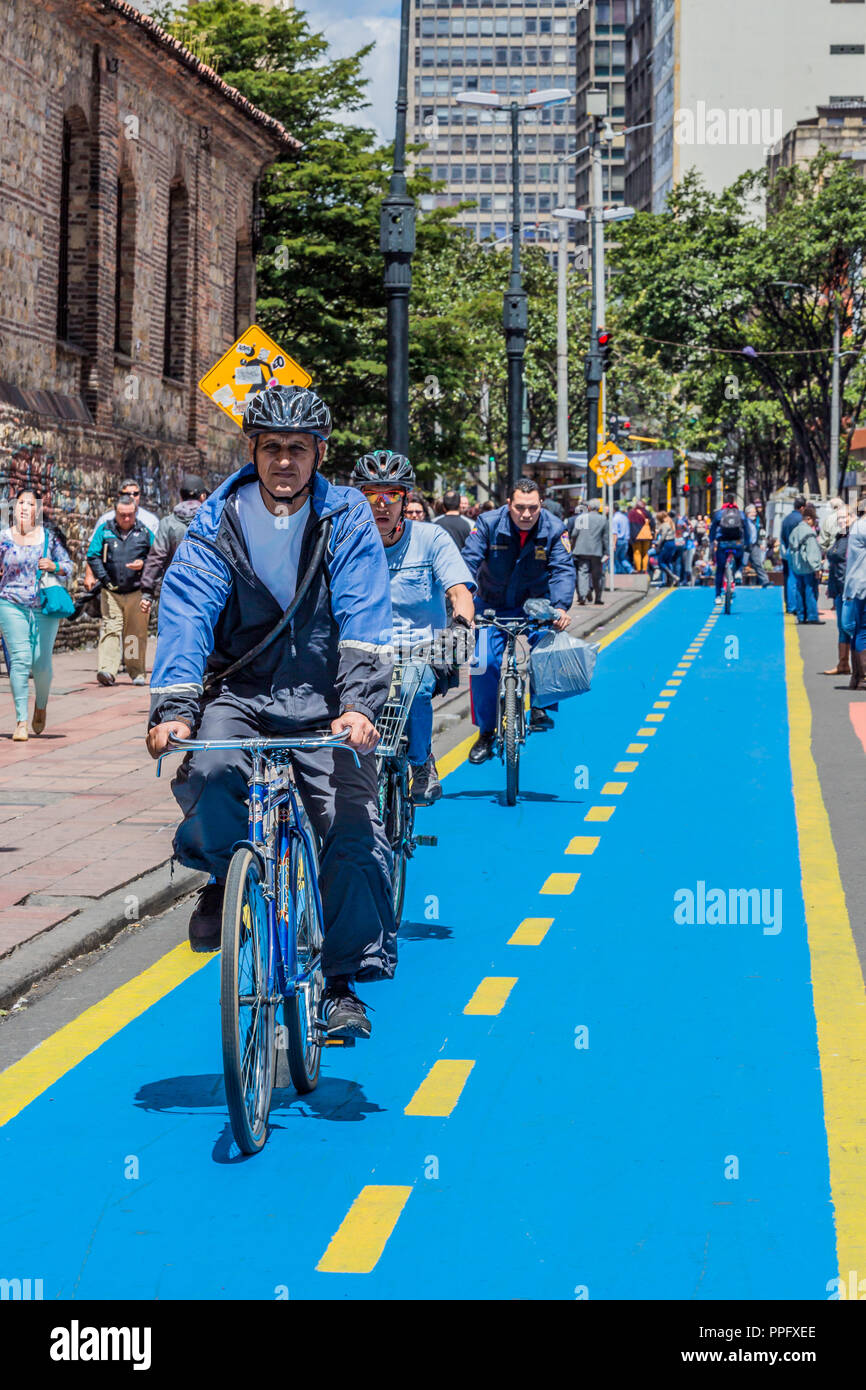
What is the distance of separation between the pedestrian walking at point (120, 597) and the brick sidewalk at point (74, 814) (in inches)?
87.0

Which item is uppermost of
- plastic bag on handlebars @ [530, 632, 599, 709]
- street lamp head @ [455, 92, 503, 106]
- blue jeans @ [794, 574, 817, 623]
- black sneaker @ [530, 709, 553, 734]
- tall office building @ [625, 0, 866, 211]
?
tall office building @ [625, 0, 866, 211]

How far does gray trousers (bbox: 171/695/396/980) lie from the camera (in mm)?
5383

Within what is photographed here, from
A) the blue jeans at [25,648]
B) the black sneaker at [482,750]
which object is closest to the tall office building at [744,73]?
the blue jeans at [25,648]

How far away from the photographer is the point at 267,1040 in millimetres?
5242

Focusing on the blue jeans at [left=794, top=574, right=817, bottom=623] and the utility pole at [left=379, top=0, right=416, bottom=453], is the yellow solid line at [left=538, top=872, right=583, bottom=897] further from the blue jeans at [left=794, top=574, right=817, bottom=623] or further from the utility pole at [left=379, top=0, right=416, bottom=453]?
the blue jeans at [left=794, top=574, right=817, bottom=623]

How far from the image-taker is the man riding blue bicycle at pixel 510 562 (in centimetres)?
1284

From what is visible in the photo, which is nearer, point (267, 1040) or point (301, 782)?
point (267, 1040)

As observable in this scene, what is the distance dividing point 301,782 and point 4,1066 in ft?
4.47

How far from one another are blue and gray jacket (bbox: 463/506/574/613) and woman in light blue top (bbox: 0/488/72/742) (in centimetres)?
321

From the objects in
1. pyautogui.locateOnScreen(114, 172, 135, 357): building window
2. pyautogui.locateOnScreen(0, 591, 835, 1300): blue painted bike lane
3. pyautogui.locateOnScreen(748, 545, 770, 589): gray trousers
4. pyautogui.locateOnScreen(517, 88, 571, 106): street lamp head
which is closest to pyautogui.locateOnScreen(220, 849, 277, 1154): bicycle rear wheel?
pyautogui.locateOnScreen(0, 591, 835, 1300): blue painted bike lane

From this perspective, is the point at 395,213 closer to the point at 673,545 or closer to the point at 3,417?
the point at 3,417

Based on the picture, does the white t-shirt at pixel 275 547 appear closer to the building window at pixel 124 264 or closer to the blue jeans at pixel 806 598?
the building window at pixel 124 264
